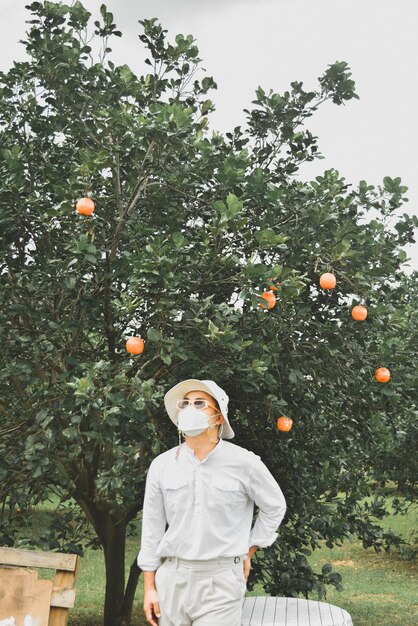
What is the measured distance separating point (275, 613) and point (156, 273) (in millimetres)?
2030

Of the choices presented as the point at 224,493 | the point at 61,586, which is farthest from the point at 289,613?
the point at 224,493

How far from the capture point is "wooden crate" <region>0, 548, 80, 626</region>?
3797 mm

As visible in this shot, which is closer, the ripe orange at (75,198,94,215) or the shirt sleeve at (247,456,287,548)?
the shirt sleeve at (247,456,287,548)

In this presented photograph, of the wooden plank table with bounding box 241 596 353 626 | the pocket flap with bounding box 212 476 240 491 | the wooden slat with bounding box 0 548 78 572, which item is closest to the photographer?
the pocket flap with bounding box 212 476 240 491

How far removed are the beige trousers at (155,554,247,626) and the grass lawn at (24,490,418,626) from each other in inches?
190

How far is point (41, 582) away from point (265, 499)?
1.25m

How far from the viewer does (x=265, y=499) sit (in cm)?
329

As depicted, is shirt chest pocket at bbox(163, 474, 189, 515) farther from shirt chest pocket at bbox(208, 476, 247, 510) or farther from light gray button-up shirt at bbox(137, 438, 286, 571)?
shirt chest pocket at bbox(208, 476, 247, 510)

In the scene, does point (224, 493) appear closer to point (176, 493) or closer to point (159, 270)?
point (176, 493)

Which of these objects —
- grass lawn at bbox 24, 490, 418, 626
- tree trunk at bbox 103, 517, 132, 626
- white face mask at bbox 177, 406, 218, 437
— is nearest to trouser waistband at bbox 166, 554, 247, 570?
white face mask at bbox 177, 406, 218, 437

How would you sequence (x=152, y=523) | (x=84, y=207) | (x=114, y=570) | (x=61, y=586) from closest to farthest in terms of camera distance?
(x=152, y=523) < (x=61, y=586) < (x=84, y=207) < (x=114, y=570)

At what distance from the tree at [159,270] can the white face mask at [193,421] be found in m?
1.03

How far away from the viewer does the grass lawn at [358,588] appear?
8820 millimetres

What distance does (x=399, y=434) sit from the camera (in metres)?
6.31
